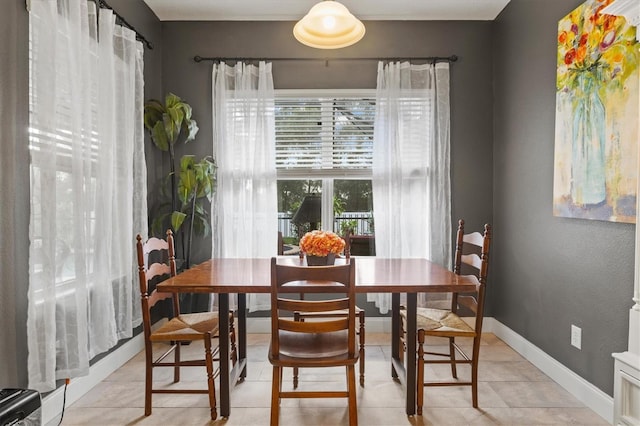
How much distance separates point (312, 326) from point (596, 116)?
188 cm

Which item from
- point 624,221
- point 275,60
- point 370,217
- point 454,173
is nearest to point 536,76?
point 454,173

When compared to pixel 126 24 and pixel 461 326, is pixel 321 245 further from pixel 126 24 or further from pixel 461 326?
pixel 126 24

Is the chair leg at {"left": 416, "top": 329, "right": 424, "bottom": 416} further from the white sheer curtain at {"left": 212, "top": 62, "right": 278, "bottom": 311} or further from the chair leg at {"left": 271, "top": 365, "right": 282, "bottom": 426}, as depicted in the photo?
the white sheer curtain at {"left": 212, "top": 62, "right": 278, "bottom": 311}

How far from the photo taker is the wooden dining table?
2000 mm

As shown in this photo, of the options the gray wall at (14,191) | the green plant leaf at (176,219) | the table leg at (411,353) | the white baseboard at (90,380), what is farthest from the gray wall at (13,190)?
the table leg at (411,353)

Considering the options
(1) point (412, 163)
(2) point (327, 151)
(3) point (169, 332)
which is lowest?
(3) point (169, 332)

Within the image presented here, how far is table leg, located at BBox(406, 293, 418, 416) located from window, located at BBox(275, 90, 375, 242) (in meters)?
1.60

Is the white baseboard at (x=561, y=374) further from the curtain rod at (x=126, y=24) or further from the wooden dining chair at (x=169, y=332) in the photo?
the curtain rod at (x=126, y=24)

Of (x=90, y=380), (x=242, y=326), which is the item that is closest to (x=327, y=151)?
(x=242, y=326)

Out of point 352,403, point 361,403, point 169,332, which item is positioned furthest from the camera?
point 361,403

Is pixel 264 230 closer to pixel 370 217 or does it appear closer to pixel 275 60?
pixel 370 217

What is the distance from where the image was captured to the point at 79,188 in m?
2.18

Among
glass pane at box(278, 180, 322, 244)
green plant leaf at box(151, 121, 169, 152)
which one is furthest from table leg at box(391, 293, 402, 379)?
green plant leaf at box(151, 121, 169, 152)

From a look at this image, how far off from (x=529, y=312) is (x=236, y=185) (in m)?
2.49
